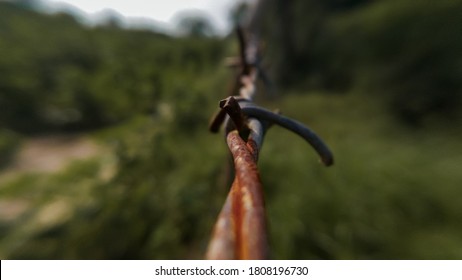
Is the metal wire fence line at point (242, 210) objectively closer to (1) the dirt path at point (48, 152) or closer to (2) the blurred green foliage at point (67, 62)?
(2) the blurred green foliage at point (67, 62)

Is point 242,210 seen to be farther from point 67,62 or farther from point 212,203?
point 67,62

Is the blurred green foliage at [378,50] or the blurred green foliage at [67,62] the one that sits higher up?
the blurred green foliage at [67,62]

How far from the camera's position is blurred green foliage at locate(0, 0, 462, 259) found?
2.83ft

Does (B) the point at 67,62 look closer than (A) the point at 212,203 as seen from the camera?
No

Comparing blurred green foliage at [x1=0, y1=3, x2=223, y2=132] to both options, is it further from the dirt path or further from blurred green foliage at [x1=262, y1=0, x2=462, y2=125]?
blurred green foliage at [x1=262, y1=0, x2=462, y2=125]

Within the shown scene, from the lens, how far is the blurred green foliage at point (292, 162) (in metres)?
0.86

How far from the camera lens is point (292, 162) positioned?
104 centimetres

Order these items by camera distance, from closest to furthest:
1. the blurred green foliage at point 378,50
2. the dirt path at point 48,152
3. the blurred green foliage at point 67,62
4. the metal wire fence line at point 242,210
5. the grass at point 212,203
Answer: the metal wire fence line at point 242,210 → the grass at point 212,203 → the blurred green foliage at point 378,50 → the dirt path at point 48,152 → the blurred green foliage at point 67,62

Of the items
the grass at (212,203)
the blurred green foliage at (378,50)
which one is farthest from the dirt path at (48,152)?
the blurred green foliage at (378,50)

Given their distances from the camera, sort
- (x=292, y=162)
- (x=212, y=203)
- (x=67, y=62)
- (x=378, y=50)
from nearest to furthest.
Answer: (x=212, y=203), (x=292, y=162), (x=378, y=50), (x=67, y=62)

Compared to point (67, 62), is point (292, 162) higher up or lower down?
lower down

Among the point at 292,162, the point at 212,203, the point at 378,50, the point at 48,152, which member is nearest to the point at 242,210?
the point at 212,203

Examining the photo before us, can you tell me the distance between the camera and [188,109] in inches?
49.4

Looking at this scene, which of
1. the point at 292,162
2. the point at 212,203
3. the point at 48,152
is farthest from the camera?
the point at 48,152
